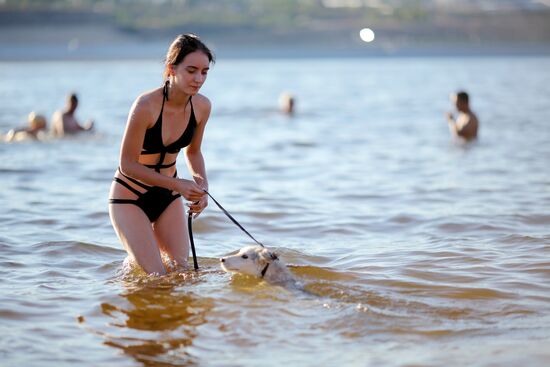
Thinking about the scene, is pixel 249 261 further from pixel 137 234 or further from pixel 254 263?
pixel 137 234

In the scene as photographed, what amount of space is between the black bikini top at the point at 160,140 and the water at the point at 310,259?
40.7 inches

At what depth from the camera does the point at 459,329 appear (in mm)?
5996

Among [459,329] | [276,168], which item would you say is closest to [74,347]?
[459,329]

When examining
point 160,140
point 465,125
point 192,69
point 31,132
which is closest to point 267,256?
point 160,140

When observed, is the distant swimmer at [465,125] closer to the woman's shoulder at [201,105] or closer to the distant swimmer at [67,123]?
the distant swimmer at [67,123]

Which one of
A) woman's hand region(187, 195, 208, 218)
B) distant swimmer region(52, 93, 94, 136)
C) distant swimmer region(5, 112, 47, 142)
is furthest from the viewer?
distant swimmer region(52, 93, 94, 136)

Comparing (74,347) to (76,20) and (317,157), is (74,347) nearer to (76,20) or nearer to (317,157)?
(317,157)

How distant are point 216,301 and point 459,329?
6.02ft

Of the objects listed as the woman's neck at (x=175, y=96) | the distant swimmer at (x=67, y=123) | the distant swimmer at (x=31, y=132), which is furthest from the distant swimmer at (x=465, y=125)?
the woman's neck at (x=175, y=96)

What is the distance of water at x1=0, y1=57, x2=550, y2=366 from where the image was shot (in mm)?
5723

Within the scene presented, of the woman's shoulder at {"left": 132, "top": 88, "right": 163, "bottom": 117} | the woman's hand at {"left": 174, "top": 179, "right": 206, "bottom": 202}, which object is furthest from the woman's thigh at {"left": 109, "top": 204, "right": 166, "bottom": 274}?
the woman's shoulder at {"left": 132, "top": 88, "right": 163, "bottom": 117}

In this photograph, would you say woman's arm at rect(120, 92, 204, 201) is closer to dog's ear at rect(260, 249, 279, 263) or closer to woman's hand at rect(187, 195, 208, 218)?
woman's hand at rect(187, 195, 208, 218)

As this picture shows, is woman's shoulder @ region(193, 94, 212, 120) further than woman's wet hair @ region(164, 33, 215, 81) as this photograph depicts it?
Yes

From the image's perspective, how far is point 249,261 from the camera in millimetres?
6445
